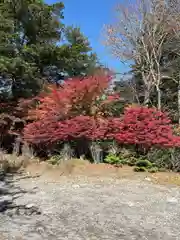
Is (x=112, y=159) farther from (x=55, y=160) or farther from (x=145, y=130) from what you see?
(x=55, y=160)

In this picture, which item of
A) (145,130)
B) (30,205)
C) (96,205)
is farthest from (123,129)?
(30,205)

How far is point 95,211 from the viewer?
554 centimetres

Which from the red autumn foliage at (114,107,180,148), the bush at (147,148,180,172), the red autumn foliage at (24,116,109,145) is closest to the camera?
the red autumn foliage at (114,107,180,148)

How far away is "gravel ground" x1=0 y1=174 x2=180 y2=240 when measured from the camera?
177 inches

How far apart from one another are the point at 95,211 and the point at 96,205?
14.8 inches

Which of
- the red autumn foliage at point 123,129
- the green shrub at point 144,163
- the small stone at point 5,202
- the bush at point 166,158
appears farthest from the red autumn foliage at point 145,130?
the small stone at point 5,202

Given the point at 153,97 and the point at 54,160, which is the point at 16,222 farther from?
the point at 153,97

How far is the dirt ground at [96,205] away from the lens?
4539 millimetres

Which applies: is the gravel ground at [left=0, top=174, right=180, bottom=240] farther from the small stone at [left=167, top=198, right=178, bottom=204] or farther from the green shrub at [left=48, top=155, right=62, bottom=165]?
the green shrub at [left=48, top=155, right=62, bottom=165]

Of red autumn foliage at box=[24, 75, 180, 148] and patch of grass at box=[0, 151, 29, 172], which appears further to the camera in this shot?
patch of grass at box=[0, 151, 29, 172]

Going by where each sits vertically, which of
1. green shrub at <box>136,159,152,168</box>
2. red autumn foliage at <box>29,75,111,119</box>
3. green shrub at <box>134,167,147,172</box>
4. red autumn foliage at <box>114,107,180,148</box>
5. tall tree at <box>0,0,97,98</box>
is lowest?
green shrub at <box>134,167,147,172</box>

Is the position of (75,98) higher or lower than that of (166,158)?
higher

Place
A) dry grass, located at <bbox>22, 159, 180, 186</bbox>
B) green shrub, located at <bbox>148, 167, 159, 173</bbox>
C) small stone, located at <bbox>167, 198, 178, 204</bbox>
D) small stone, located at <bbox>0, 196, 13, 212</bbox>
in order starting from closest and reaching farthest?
small stone, located at <bbox>0, 196, 13, 212</bbox> < small stone, located at <bbox>167, 198, 178, 204</bbox> < dry grass, located at <bbox>22, 159, 180, 186</bbox> < green shrub, located at <bbox>148, 167, 159, 173</bbox>

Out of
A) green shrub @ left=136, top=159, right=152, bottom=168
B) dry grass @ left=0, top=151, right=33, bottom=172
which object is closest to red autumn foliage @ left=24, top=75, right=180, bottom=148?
green shrub @ left=136, top=159, right=152, bottom=168
